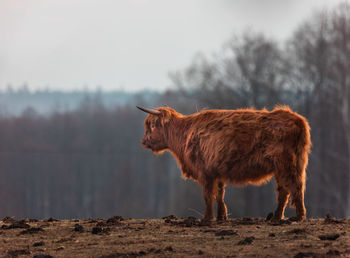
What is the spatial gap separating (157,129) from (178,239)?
4233 mm

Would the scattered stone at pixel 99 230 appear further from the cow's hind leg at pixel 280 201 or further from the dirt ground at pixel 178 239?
the cow's hind leg at pixel 280 201

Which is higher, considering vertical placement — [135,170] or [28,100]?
[28,100]

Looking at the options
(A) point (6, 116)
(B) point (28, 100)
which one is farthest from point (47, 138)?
(B) point (28, 100)

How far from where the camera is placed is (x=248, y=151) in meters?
11.4

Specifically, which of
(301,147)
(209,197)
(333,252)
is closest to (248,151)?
(301,147)

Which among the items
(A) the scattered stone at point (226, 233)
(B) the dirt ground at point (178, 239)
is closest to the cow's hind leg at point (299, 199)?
(B) the dirt ground at point (178, 239)

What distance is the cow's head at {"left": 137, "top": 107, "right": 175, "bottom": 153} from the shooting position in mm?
13455

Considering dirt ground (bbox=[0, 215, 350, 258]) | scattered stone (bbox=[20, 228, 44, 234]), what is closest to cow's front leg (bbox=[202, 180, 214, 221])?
dirt ground (bbox=[0, 215, 350, 258])

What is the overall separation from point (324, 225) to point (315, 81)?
32.0 m

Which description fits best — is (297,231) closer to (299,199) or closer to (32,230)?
(299,199)

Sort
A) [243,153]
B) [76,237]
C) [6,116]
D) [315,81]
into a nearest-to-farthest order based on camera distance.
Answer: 1. [76,237]
2. [243,153]
3. [315,81]
4. [6,116]

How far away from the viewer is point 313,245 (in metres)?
8.90

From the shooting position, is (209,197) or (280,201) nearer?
(280,201)

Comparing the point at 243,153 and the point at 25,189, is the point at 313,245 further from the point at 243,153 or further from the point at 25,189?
the point at 25,189
